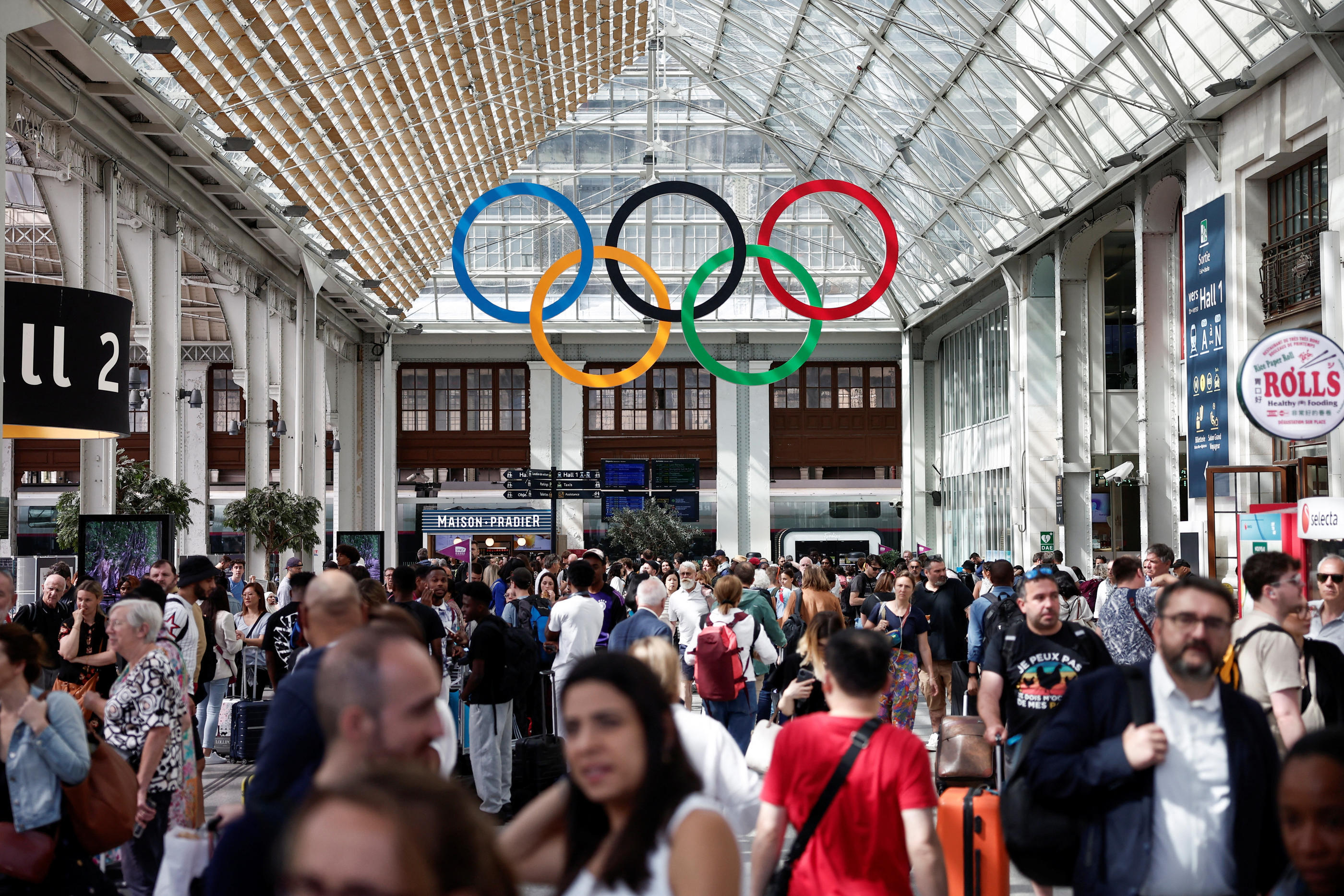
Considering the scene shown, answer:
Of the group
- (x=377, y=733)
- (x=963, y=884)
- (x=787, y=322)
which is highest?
(x=787, y=322)

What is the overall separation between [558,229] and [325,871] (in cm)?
4057

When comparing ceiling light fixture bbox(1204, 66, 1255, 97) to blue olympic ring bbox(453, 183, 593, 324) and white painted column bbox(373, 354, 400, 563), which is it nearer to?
blue olympic ring bbox(453, 183, 593, 324)

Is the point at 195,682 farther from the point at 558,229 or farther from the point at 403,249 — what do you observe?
the point at 558,229

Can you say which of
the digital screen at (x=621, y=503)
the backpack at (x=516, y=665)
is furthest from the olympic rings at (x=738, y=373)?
the digital screen at (x=621, y=503)

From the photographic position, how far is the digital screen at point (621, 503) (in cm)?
3756

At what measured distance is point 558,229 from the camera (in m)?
41.5

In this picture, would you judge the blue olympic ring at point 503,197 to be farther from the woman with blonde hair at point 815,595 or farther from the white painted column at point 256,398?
the white painted column at point 256,398

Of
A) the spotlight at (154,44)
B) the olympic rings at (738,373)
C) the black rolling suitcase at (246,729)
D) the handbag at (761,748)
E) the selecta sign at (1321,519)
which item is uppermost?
the spotlight at (154,44)

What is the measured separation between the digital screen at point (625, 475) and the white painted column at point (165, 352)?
14639mm

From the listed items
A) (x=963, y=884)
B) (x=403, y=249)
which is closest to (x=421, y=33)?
(x=403, y=249)

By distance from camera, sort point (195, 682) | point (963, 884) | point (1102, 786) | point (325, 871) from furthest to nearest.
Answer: point (195, 682)
point (963, 884)
point (1102, 786)
point (325, 871)

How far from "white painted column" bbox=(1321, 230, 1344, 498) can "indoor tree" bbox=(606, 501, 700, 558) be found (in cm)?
2349

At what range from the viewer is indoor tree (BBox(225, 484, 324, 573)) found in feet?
86.4

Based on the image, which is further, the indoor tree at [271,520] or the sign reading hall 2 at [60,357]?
the indoor tree at [271,520]
